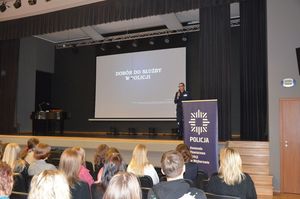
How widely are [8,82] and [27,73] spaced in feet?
3.07

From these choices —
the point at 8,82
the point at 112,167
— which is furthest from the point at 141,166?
the point at 8,82

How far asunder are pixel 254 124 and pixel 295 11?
2.82 meters

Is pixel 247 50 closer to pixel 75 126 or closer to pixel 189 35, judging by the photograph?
pixel 189 35

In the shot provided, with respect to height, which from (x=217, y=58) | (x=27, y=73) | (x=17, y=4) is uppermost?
(x=17, y=4)

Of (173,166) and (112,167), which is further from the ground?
(173,166)

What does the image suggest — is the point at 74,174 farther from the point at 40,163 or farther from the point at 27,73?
the point at 27,73

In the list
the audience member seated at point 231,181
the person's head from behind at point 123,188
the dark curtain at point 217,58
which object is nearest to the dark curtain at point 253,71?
the dark curtain at point 217,58

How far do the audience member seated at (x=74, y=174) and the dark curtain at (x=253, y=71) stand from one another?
19.8 ft

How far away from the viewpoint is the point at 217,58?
7.44 meters

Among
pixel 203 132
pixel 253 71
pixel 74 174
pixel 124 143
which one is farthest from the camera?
pixel 253 71

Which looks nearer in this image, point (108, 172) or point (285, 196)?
point (108, 172)

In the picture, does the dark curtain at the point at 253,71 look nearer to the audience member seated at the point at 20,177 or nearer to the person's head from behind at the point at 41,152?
the person's head from behind at the point at 41,152

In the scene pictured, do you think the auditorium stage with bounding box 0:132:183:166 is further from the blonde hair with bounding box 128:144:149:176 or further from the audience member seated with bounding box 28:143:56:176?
the audience member seated with bounding box 28:143:56:176

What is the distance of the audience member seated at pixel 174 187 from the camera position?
Result: 195 centimetres
